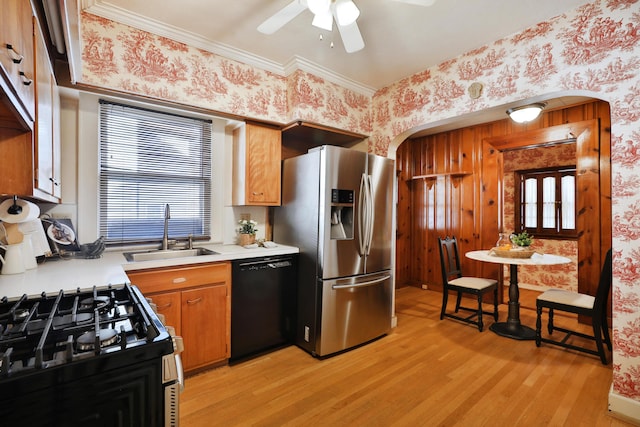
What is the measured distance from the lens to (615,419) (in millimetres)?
1836

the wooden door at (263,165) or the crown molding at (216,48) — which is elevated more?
the crown molding at (216,48)

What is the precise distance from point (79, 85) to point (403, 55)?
2.53 metres

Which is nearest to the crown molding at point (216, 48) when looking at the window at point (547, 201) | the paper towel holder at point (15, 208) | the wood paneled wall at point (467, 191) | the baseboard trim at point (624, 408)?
the paper towel holder at point (15, 208)

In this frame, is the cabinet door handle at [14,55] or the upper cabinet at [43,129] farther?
the upper cabinet at [43,129]

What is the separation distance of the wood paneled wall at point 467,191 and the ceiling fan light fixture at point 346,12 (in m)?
3.25

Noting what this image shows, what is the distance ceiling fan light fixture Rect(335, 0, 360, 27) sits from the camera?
1646mm

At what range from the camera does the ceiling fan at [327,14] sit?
1.64 m

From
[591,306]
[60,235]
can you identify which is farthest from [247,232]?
[591,306]

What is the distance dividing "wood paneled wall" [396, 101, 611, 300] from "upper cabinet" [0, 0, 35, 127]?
452cm

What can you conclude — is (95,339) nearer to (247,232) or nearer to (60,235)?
(60,235)

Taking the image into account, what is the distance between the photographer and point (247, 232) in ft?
9.78

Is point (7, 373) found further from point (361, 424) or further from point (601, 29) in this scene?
point (601, 29)

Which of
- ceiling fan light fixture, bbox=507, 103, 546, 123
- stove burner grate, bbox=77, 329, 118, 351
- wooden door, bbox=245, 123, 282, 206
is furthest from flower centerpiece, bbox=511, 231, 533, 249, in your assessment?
stove burner grate, bbox=77, 329, 118, 351

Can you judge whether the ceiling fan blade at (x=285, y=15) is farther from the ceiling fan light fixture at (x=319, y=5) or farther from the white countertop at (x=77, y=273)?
the white countertop at (x=77, y=273)
